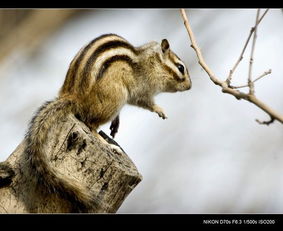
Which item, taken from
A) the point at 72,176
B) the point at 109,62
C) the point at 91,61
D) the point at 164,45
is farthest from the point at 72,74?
the point at 164,45

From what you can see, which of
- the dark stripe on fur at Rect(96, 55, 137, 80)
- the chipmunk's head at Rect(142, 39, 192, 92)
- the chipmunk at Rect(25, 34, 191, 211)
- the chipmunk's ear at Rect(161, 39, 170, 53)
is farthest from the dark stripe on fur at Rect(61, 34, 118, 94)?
the chipmunk's ear at Rect(161, 39, 170, 53)

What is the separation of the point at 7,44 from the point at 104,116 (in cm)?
192

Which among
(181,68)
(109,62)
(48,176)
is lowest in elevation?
(181,68)

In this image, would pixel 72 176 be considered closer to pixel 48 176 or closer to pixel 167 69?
pixel 48 176

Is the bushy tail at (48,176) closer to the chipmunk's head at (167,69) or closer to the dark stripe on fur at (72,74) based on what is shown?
the dark stripe on fur at (72,74)

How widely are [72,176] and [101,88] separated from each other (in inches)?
45.9

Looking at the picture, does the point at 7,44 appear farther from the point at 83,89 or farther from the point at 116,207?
the point at 116,207

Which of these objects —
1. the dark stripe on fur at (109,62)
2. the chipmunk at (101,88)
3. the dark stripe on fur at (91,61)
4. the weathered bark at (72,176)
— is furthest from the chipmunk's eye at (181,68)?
the weathered bark at (72,176)

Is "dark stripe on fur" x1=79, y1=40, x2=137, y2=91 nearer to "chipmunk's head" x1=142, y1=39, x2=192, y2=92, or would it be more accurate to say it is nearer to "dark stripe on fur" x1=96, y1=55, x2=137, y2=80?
"dark stripe on fur" x1=96, y1=55, x2=137, y2=80

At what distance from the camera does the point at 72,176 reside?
341cm

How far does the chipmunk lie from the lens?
11.2 ft

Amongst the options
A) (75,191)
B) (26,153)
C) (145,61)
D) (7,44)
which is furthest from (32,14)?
(75,191)
